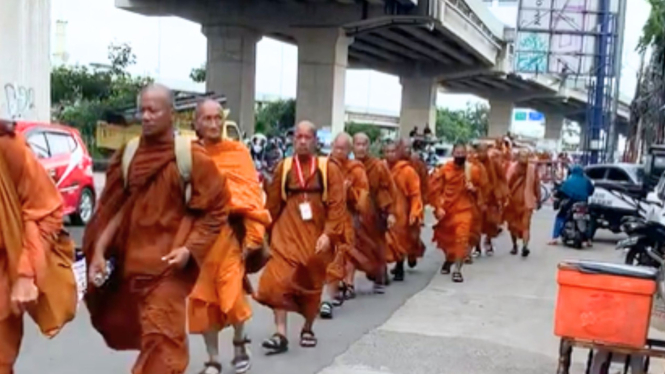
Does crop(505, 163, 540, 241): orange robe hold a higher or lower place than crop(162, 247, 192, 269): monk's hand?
lower

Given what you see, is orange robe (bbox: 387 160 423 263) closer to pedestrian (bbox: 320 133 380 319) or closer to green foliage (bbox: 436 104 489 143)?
pedestrian (bbox: 320 133 380 319)

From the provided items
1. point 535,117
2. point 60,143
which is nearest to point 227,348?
point 60,143

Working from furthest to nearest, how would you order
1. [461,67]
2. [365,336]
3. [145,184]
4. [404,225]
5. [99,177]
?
[461,67], [99,177], [404,225], [365,336], [145,184]

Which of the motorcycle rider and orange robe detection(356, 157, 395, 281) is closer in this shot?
orange robe detection(356, 157, 395, 281)

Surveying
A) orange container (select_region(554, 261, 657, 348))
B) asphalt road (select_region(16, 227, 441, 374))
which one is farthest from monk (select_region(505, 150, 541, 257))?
orange container (select_region(554, 261, 657, 348))

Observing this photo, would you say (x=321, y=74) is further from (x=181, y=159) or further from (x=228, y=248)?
(x=181, y=159)

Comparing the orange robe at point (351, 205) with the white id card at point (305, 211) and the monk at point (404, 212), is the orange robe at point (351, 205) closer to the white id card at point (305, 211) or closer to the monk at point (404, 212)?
the monk at point (404, 212)

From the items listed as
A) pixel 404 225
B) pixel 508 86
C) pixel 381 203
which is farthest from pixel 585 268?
pixel 508 86

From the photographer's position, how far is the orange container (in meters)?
5.39

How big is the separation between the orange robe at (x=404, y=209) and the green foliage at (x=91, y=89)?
24.1 meters

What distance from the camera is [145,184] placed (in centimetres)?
464

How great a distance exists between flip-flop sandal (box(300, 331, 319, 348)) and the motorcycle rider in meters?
9.84

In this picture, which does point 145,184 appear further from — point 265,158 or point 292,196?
point 265,158

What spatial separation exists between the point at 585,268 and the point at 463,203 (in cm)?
630
